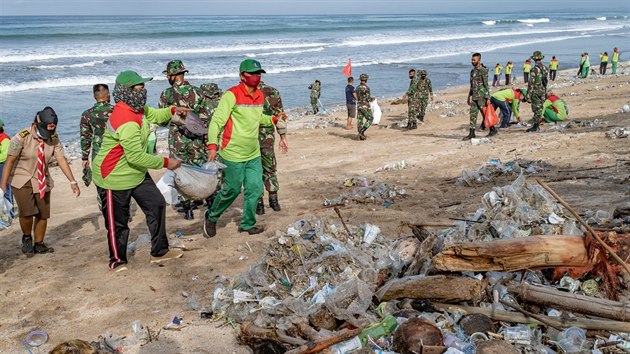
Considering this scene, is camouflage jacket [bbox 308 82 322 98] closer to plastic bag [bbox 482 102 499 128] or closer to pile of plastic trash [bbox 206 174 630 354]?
plastic bag [bbox 482 102 499 128]

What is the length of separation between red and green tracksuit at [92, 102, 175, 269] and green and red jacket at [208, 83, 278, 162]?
24.7 inches

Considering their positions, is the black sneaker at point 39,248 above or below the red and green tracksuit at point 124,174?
below

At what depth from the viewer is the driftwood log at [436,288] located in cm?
403

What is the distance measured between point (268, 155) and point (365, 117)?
7.09 m

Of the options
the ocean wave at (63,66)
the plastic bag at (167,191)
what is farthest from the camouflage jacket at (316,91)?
the ocean wave at (63,66)

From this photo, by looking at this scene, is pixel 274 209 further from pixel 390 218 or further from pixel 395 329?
pixel 395 329

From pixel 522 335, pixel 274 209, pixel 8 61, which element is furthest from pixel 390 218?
pixel 8 61

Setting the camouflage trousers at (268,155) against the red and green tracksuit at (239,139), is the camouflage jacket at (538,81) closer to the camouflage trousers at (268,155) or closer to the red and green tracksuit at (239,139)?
the camouflage trousers at (268,155)

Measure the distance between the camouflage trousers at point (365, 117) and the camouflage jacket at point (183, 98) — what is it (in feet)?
23.9

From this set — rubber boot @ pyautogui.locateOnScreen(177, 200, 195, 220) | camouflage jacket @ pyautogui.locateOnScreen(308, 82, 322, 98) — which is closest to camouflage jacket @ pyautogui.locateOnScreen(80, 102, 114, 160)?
rubber boot @ pyautogui.locateOnScreen(177, 200, 195, 220)

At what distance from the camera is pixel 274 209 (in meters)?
8.09

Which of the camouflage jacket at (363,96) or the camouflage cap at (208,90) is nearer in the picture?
the camouflage cap at (208,90)

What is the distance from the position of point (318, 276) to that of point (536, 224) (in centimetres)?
188

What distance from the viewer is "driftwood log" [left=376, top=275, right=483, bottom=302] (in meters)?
4.03
